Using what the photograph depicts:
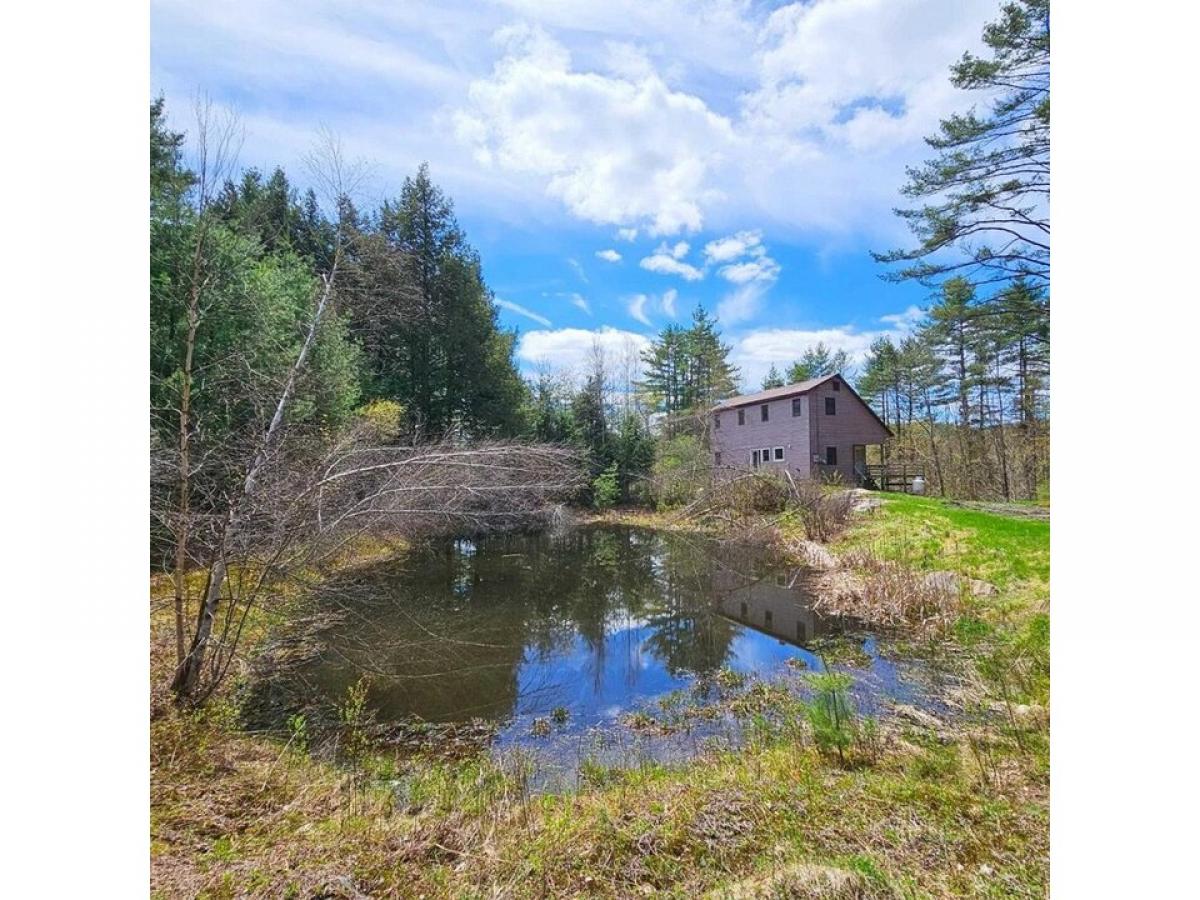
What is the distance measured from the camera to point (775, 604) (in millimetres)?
6238

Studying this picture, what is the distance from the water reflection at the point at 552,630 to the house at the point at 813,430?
611cm

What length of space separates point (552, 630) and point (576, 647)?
58 centimetres

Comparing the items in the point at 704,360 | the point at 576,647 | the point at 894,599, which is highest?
the point at 704,360

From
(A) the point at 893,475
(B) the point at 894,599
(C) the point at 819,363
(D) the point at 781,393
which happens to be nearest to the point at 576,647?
(B) the point at 894,599

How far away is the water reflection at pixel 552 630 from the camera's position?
12.6 feet

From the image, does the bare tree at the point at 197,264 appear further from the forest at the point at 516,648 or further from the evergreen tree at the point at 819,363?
the evergreen tree at the point at 819,363

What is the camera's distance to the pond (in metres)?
3.45

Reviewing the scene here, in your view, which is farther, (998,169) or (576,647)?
(576,647)

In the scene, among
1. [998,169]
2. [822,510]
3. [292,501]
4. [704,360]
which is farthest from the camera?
[704,360]

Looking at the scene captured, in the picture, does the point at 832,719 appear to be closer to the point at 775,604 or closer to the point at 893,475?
the point at 775,604

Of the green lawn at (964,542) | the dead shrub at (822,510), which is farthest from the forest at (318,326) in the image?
the dead shrub at (822,510)

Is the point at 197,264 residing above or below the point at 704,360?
below
